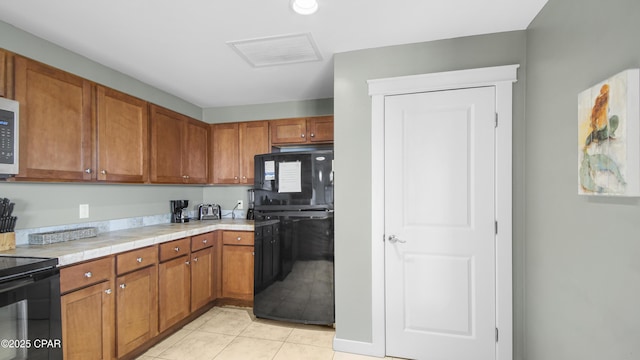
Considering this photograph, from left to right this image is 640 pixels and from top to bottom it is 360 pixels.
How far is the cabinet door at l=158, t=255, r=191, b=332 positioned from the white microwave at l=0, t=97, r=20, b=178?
1.19 metres

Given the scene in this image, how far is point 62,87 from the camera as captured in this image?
1960 mm

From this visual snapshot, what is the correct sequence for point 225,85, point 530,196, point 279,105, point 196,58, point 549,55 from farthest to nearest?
point 279,105
point 225,85
point 196,58
point 530,196
point 549,55

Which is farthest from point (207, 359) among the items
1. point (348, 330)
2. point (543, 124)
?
point (543, 124)

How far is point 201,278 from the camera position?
9.45ft

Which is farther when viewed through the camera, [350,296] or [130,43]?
[350,296]

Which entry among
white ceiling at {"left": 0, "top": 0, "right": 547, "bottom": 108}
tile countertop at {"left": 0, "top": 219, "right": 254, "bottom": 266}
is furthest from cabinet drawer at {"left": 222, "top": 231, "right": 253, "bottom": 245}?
white ceiling at {"left": 0, "top": 0, "right": 547, "bottom": 108}

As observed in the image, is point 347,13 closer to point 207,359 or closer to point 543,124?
point 543,124

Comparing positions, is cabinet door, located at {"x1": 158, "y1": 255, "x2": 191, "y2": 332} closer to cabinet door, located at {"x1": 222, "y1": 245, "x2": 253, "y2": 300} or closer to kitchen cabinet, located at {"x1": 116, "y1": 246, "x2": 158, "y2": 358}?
kitchen cabinet, located at {"x1": 116, "y1": 246, "x2": 158, "y2": 358}

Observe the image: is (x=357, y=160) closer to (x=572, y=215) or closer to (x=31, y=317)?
(x=572, y=215)

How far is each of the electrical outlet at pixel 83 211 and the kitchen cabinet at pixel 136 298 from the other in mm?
686

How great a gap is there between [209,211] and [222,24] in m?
2.44

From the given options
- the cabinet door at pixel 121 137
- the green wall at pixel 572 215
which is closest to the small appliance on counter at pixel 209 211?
the cabinet door at pixel 121 137

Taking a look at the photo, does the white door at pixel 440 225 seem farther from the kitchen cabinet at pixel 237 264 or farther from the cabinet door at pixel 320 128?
the kitchen cabinet at pixel 237 264

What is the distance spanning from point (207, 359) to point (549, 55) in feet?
10.2
